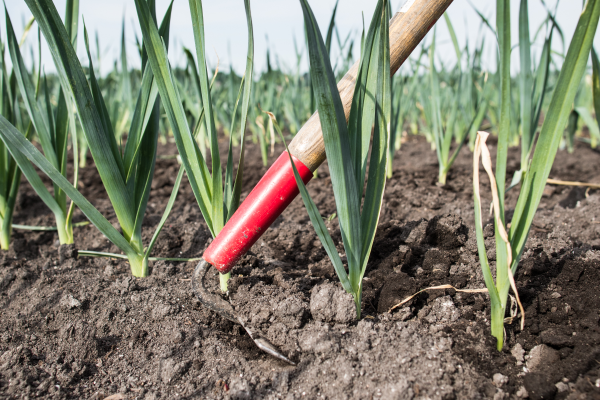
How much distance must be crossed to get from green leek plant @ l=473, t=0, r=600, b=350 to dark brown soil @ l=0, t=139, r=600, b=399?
12 cm

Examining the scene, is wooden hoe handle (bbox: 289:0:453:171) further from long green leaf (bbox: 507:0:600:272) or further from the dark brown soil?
the dark brown soil

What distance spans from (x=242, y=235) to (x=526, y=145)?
1159 mm

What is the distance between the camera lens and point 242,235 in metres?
0.81

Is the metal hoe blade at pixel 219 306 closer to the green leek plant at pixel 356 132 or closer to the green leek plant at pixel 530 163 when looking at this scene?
the green leek plant at pixel 356 132

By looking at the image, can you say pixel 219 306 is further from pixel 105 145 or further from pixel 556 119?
pixel 556 119

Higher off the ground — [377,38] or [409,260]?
[377,38]

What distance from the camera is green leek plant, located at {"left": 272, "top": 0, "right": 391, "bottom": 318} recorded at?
24.5 inches

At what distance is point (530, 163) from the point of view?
664 millimetres

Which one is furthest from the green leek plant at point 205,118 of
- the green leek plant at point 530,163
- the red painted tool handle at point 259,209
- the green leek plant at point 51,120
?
the green leek plant at point 530,163

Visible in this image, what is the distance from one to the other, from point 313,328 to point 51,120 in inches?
43.1

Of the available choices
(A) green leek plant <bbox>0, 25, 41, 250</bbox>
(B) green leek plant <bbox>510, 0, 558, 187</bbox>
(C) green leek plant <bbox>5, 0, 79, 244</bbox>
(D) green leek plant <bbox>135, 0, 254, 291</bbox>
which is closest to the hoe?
(D) green leek plant <bbox>135, 0, 254, 291</bbox>

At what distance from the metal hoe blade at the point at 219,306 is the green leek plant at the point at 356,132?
20 centimetres

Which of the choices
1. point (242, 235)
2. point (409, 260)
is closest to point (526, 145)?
point (409, 260)

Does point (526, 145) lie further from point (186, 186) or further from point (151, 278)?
point (186, 186)
